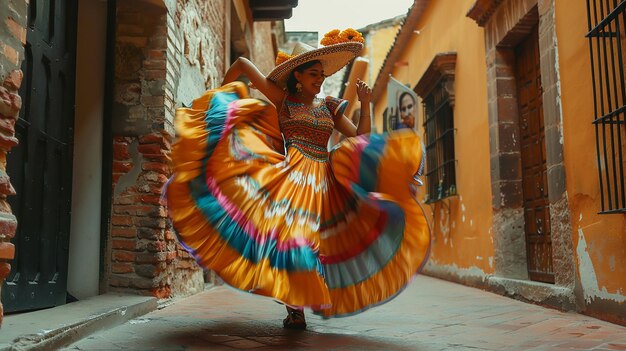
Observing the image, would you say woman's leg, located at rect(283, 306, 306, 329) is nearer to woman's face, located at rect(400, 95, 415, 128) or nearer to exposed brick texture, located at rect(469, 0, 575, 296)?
exposed brick texture, located at rect(469, 0, 575, 296)

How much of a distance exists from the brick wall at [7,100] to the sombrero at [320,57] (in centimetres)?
153

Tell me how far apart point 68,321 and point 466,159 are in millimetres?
6194

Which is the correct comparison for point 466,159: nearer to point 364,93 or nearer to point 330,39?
point 364,93

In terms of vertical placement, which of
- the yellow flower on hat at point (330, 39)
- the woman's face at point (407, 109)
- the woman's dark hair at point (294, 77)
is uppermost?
the woman's face at point (407, 109)

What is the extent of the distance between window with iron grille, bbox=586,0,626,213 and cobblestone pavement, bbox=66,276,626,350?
0.92m

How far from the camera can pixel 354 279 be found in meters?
3.32

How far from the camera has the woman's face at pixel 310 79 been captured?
3.86 metres

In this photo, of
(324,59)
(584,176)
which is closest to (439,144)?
(584,176)

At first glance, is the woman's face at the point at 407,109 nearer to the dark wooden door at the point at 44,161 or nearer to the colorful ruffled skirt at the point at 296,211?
the dark wooden door at the point at 44,161

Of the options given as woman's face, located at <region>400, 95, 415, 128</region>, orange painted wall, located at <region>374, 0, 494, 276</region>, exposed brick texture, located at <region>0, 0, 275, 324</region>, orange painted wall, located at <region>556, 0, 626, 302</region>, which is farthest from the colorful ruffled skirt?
woman's face, located at <region>400, 95, 415, 128</region>

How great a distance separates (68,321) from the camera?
316 centimetres

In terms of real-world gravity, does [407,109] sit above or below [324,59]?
above

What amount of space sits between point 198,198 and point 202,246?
0.85 ft

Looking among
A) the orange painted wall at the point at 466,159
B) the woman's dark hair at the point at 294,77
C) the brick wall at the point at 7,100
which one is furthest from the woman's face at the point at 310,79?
the orange painted wall at the point at 466,159
